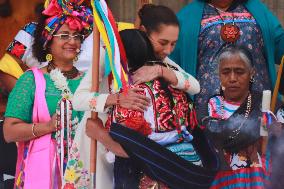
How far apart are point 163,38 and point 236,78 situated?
0.86 m

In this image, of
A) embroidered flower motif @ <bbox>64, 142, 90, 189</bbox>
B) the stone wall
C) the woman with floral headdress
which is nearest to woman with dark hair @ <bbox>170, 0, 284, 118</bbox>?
the woman with floral headdress

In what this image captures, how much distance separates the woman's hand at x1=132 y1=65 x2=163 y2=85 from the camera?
3779mm

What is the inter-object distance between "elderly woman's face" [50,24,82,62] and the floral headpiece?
27 mm

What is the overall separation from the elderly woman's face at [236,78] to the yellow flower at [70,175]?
1073 millimetres

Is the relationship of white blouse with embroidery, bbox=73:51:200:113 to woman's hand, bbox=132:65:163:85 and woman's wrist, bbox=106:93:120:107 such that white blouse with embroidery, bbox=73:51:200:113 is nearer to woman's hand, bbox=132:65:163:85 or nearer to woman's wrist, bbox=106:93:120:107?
woman's wrist, bbox=106:93:120:107

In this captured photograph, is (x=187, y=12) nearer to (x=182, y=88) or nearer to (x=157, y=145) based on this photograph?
(x=182, y=88)

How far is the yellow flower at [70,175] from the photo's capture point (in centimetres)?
402

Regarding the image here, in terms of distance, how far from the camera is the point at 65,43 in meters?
4.54

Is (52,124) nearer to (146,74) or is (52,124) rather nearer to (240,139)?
(146,74)

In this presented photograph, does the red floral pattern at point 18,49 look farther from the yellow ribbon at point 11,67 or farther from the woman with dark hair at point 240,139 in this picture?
the woman with dark hair at point 240,139

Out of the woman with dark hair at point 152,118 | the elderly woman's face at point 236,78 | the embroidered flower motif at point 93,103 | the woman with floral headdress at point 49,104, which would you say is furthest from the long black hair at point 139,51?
the elderly woman's face at point 236,78

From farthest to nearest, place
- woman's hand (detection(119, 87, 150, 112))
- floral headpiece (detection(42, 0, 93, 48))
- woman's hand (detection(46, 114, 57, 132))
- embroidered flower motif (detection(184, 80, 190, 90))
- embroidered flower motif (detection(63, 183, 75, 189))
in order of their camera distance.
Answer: floral headpiece (detection(42, 0, 93, 48)) → woman's hand (detection(46, 114, 57, 132)) → embroidered flower motif (detection(63, 183, 75, 189)) → embroidered flower motif (detection(184, 80, 190, 90)) → woman's hand (detection(119, 87, 150, 112))

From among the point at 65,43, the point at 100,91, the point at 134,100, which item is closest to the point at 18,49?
the point at 65,43

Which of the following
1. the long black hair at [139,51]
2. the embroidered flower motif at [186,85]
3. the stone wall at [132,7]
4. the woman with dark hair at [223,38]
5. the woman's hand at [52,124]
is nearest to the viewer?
the long black hair at [139,51]
